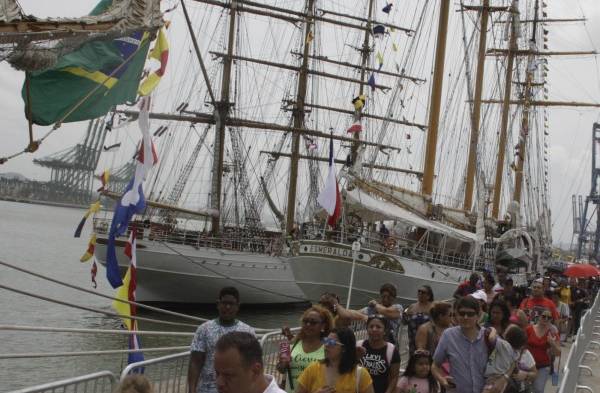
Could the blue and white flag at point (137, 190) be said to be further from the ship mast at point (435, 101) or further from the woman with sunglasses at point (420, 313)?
the ship mast at point (435, 101)

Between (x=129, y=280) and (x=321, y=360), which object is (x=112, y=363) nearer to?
(x=129, y=280)

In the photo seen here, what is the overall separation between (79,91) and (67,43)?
0.63 meters

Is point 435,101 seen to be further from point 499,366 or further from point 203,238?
point 499,366

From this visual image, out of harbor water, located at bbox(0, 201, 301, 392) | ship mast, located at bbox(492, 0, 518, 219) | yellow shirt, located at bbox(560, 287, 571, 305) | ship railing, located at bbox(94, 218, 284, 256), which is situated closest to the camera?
yellow shirt, located at bbox(560, 287, 571, 305)

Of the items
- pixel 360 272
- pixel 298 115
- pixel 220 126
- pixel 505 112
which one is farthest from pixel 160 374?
pixel 505 112

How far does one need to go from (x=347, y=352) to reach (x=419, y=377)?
1.19 m

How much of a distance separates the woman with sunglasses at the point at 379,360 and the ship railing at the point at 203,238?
2322cm

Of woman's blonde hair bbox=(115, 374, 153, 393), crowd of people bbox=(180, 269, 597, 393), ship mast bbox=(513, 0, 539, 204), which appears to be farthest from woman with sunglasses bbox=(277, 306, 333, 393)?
ship mast bbox=(513, 0, 539, 204)

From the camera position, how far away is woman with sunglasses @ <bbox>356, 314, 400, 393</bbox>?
6047 mm

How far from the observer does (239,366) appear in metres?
3.31

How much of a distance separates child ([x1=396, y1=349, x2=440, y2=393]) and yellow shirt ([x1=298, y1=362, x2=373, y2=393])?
959 mm

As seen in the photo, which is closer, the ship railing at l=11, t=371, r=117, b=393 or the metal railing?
the ship railing at l=11, t=371, r=117, b=393

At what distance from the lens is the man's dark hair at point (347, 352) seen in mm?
5223

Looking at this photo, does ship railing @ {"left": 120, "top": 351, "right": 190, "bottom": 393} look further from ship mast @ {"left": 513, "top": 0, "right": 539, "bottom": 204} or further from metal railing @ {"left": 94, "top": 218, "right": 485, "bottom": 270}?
ship mast @ {"left": 513, "top": 0, "right": 539, "bottom": 204}
